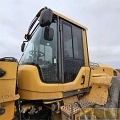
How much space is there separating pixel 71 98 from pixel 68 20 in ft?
5.08

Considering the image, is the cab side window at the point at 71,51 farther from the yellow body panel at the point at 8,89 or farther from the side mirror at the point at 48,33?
the yellow body panel at the point at 8,89

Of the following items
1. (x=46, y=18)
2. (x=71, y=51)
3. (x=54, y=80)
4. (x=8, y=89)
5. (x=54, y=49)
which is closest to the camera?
(x=8, y=89)

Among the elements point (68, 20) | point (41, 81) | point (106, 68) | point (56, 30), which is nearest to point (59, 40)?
point (56, 30)

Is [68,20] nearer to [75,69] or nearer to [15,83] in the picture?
[75,69]

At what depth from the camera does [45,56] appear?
147 inches

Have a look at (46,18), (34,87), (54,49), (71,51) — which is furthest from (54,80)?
(46,18)

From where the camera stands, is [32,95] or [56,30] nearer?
[32,95]

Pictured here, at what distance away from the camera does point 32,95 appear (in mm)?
3525

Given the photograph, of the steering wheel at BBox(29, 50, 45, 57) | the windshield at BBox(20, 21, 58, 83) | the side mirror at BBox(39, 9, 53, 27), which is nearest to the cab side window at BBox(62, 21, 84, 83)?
the windshield at BBox(20, 21, 58, 83)

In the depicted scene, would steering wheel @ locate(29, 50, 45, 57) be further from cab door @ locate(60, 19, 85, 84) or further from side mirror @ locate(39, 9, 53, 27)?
side mirror @ locate(39, 9, 53, 27)

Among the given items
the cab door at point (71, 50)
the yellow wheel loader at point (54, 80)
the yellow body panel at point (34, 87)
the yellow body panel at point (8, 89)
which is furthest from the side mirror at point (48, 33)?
the yellow body panel at point (8, 89)

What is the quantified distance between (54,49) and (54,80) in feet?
1.83

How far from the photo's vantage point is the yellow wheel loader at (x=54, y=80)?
10.5ft

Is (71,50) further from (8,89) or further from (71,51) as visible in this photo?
(8,89)
